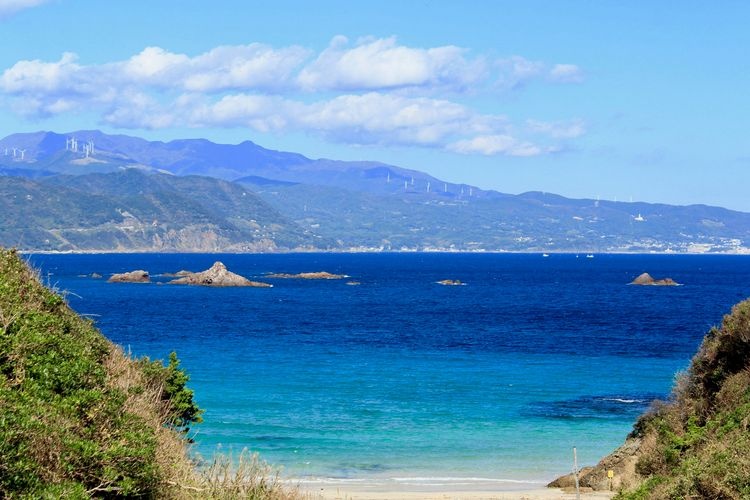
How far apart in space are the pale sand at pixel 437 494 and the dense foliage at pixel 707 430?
9.36 feet

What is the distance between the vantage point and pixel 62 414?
42.9 ft

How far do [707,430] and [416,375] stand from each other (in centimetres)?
3160

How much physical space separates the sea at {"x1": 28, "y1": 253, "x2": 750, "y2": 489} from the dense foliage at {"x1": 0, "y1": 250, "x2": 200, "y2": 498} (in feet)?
→ 5.77

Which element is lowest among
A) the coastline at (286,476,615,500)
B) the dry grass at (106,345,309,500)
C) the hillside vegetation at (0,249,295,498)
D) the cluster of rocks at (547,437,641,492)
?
the coastline at (286,476,615,500)

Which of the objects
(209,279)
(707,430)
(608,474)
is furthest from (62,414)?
(209,279)

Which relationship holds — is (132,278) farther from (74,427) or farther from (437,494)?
(74,427)

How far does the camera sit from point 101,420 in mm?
13719

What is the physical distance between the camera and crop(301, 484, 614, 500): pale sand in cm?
2747

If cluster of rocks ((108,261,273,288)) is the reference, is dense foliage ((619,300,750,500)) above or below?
above

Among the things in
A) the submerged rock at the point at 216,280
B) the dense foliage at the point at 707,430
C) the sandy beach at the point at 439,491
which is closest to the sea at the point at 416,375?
the sandy beach at the point at 439,491

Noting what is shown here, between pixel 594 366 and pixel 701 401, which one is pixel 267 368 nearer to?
pixel 594 366

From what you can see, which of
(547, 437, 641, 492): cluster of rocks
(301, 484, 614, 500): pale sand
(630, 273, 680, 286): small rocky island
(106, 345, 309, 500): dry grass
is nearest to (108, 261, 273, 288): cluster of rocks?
(630, 273, 680, 286): small rocky island

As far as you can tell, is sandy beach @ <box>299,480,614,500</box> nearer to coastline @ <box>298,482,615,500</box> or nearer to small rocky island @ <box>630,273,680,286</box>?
coastline @ <box>298,482,615,500</box>

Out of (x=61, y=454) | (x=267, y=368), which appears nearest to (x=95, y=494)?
(x=61, y=454)
